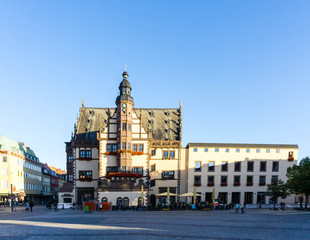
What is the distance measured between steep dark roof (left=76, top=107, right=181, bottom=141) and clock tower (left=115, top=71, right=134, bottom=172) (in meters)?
4.31

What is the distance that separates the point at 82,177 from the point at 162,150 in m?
17.1

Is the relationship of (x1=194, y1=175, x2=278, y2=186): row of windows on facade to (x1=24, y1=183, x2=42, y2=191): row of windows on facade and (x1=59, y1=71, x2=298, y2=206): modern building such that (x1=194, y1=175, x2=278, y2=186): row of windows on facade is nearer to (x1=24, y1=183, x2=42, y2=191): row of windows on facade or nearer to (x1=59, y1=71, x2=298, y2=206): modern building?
(x1=59, y1=71, x2=298, y2=206): modern building

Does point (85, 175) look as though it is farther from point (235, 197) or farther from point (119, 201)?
point (235, 197)

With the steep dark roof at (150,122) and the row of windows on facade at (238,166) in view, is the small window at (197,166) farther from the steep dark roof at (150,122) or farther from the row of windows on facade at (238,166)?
the steep dark roof at (150,122)

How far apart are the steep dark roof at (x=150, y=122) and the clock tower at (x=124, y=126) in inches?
170

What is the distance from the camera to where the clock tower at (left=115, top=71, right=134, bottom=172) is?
4831cm

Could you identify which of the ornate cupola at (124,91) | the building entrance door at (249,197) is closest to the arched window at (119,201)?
the ornate cupola at (124,91)

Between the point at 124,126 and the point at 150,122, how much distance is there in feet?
28.6

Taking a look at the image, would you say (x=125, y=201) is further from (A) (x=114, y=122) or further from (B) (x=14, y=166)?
(B) (x=14, y=166)

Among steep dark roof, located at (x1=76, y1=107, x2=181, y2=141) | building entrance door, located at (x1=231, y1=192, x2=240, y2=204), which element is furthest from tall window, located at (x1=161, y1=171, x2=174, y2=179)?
building entrance door, located at (x1=231, y1=192, x2=240, y2=204)

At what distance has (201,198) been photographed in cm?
5184

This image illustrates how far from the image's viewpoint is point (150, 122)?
56312mm

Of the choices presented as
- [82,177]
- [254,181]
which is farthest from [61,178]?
[254,181]

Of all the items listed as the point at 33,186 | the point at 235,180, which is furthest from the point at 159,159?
the point at 33,186
